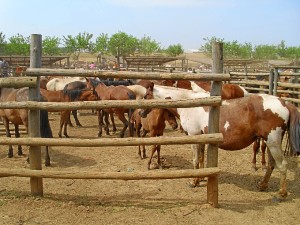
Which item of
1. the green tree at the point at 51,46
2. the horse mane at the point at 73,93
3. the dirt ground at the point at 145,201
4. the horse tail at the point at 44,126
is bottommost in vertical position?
the dirt ground at the point at 145,201

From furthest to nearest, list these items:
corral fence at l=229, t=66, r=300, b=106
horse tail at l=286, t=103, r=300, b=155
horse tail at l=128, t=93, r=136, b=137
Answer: corral fence at l=229, t=66, r=300, b=106
horse tail at l=128, t=93, r=136, b=137
horse tail at l=286, t=103, r=300, b=155

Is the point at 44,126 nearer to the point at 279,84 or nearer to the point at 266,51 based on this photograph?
the point at 279,84

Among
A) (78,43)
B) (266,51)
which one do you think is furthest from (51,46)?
(266,51)

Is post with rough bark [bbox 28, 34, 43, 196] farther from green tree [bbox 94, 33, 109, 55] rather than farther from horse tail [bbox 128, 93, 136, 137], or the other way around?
green tree [bbox 94, 33, 109, 55]

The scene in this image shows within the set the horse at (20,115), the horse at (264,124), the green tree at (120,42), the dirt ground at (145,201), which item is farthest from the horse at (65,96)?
the green tree at (120,42)

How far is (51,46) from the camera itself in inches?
2019

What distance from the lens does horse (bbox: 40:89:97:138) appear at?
30.9 feet

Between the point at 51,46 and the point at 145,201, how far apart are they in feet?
166

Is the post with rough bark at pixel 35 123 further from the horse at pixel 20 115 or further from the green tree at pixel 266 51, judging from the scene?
the green tree at pixel 266 51

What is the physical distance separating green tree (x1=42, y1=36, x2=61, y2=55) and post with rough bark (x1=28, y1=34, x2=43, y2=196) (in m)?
47.9

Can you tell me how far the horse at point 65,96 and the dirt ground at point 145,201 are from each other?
2896mm

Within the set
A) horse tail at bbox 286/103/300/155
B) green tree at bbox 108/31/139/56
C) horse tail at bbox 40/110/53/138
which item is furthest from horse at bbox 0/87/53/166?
green tree at bbox 108/31/139/56

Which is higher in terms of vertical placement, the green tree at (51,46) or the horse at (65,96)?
the green tree at (51,46)

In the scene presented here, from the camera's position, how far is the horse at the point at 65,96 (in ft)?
30.9
